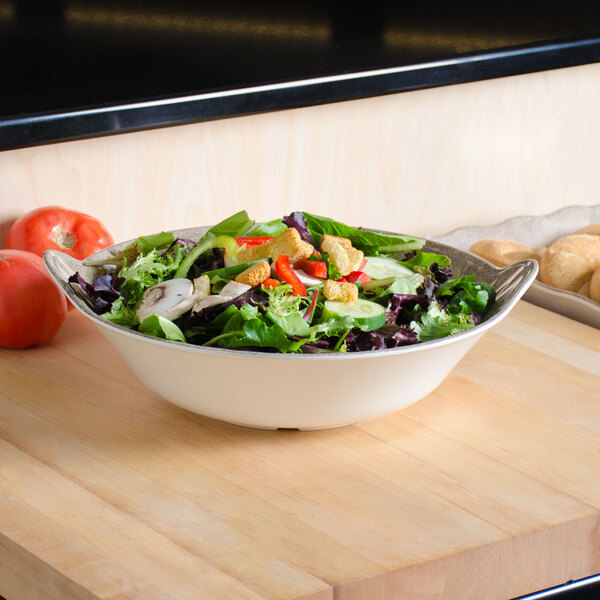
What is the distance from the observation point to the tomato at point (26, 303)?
1.28 m

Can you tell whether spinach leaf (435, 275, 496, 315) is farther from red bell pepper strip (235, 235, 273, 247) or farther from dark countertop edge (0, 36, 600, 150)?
dark countertop edge (0, 36, 600, 150)

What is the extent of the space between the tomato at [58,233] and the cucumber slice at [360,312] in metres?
0.49

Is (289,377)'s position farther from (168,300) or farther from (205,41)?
(205,41)

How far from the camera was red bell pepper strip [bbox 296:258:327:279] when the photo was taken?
1.11m

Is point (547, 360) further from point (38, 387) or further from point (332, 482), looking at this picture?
point (38, 387)

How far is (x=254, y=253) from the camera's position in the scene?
1138 mm

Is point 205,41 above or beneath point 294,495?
above

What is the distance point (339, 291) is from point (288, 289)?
6 cm

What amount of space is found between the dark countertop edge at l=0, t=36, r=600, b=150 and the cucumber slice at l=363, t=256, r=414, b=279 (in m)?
0.50

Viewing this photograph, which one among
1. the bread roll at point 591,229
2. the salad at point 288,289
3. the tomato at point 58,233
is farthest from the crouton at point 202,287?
the bread roll at point 591,229

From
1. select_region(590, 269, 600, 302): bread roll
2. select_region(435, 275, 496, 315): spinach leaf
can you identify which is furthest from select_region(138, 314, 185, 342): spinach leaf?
select_region(590, 269, 600, 302): bread roll

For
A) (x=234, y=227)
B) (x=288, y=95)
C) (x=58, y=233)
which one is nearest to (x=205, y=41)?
(x=288, y=95)

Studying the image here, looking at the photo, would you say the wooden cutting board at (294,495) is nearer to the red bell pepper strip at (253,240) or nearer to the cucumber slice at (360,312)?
the cucumber slice at (360,312)

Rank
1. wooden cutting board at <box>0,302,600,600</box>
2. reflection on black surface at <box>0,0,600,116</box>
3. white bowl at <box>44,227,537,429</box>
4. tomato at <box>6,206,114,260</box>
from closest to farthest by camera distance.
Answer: wooden cutting board at <box>0,302,600,600</box>, white bowl at <box>44,227,537,429</box>, tomato at <box>6,206,114,260</box>, reflection on black surface at <box>0,0,600,116</box>
